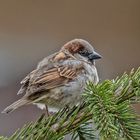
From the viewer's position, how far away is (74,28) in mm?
4391

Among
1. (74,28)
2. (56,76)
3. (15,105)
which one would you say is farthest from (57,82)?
(74,28)

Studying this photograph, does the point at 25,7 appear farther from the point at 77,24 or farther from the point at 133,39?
the point at 133,39

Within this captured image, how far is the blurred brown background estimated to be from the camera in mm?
4320

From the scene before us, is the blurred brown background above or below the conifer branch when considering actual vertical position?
below

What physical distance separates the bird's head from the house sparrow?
0.27 ft

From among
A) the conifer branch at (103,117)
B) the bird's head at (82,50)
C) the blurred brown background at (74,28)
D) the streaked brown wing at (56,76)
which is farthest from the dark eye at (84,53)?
the blurred brown background at (74,28)

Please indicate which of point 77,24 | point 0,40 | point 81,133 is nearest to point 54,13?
point 77,24

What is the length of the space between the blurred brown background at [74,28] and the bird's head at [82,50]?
215 cm

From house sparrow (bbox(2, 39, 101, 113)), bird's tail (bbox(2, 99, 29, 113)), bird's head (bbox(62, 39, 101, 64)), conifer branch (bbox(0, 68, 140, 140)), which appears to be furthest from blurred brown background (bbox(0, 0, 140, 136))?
conifer branch (bbox(0, 68, 140, 140))

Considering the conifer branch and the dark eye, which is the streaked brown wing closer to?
the dark eye

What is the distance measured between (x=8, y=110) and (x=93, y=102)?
1.45 feet

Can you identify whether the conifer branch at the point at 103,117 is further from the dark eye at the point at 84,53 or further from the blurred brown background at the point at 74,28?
the blurred brown background at the point at 74,28

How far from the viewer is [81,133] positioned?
1398 mm

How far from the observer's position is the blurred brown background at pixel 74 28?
14.2 feet
